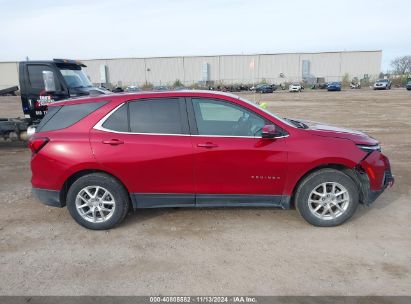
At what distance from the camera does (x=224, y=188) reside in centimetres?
451

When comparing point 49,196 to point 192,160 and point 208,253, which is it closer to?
point 192,160

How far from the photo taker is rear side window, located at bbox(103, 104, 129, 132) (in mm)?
4496

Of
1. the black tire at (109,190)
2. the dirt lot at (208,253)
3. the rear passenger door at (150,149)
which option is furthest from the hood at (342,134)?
the black tire at (109,190)

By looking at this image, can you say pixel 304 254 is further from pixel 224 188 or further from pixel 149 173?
pixel 149 173

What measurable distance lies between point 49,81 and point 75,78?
3.47 ft

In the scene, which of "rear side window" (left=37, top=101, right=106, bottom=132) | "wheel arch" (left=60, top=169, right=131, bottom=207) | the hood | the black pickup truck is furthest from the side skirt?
the black pickup truck

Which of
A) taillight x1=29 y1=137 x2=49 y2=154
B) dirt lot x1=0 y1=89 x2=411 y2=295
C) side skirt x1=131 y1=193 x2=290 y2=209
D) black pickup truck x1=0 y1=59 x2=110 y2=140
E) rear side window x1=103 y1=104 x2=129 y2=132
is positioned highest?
black pickup truck x1=0 y1=59 x2=110 y2=140

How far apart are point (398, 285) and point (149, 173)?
113 inches

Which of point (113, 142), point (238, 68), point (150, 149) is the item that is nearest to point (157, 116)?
point (150, 149)

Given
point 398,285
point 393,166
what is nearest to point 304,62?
point 393,166

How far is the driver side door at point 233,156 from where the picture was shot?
439 centimetres

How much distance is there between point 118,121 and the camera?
4.52 meters

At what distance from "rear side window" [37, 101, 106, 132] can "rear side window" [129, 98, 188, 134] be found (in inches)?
Result: 18.1

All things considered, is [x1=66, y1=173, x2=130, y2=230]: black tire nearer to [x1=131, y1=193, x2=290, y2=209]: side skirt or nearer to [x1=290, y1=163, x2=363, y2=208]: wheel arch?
[x1=131, y1=193, x2=290, y2=209]: side skirt
